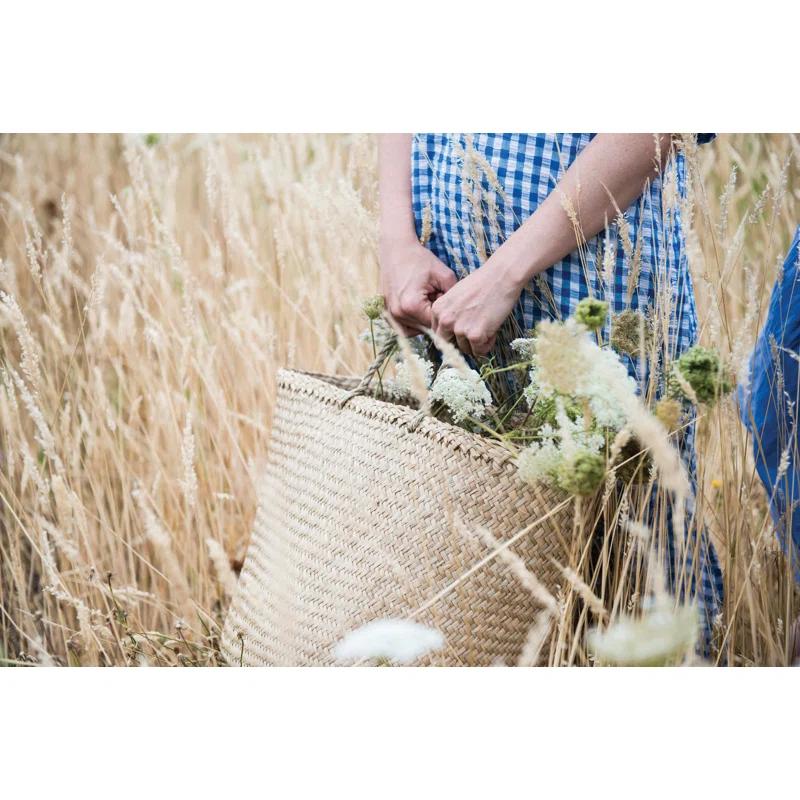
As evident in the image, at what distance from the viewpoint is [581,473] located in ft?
3.02

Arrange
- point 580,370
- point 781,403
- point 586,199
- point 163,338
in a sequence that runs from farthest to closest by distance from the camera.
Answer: point 163,338 → point 781,403 → point 586,199 → point 580,370

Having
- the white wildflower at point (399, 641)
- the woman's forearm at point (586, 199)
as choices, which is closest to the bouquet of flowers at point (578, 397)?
the woman's forearm at point (586, 199)

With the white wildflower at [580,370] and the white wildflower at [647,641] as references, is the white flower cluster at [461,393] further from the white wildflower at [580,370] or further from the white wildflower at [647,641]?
the white wildflower at [647,641]

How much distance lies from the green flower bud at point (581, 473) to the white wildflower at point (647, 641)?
210 millimetres

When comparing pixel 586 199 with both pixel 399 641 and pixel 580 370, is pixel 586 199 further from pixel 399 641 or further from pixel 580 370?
pixel 399 641

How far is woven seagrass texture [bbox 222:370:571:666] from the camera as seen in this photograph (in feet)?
3.32

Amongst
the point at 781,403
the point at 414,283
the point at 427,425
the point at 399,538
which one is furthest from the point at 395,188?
the point at 781,403

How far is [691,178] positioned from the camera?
3.57 feet

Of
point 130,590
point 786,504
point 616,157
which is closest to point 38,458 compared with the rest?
point 130,590

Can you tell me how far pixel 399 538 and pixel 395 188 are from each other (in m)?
0.51

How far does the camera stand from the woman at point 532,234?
1.04 meters

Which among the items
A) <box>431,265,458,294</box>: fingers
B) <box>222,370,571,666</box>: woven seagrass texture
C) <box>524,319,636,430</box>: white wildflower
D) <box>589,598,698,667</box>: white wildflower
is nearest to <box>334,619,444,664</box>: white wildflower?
<box>222,370,571,666</box>: woven seagrass texture

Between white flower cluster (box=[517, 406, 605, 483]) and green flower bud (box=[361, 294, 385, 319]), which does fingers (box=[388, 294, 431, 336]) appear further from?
white flower cluster (box=[517, 406, 605, 483])
